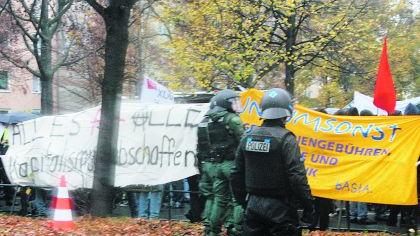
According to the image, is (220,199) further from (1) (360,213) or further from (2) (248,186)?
(1) (360,213)

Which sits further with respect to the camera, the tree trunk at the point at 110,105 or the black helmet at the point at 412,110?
the black helmet at the point at 412,110

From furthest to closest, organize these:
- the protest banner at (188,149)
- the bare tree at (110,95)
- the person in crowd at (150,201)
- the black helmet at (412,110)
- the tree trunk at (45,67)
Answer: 1. the tree trunk at (45,67)
2. the person in crowd at (150,201)
3. the black helmet at (412,110)
4. the bare tree at (110,95)
5. the protest banner at (188,149)

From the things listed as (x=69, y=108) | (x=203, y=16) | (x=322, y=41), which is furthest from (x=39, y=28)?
(x=69, y=108)

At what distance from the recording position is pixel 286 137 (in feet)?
16.2

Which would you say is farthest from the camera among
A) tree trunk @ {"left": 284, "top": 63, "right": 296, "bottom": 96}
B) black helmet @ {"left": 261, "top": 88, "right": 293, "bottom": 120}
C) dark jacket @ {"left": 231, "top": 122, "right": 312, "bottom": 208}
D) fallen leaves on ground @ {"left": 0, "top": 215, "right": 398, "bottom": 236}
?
tree trunk @ {"left": 284, "top": 63, "right": 296, "bottom": 96}

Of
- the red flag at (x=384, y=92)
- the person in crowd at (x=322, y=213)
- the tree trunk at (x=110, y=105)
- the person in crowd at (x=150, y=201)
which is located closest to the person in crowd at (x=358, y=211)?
the red flag at (x=384, y=92)

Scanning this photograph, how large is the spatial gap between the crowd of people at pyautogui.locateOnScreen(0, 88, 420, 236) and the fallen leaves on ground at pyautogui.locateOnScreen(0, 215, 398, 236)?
1.41 ft

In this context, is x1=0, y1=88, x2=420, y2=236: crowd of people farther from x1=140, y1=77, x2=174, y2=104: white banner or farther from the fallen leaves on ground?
x1=140, y1=77, x2=174, y2=104: white banner

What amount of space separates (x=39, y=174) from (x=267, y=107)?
800cm

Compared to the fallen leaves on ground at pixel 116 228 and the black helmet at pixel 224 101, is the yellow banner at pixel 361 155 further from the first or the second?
the black helmet at pixel 224 101

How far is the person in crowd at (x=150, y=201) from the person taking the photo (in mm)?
10616

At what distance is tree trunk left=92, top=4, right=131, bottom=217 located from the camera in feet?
32.1

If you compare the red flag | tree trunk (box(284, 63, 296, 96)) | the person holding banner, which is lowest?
the person holding banner

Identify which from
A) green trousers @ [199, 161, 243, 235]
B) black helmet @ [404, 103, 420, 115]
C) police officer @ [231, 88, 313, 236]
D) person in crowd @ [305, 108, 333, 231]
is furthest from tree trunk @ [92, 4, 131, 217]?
police officer @ [231, 88, 313, 236]
